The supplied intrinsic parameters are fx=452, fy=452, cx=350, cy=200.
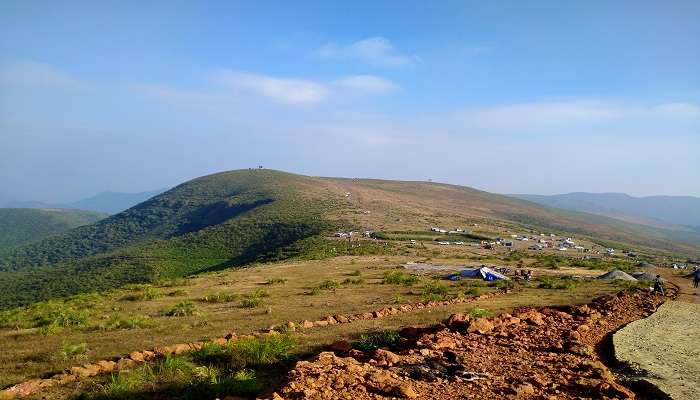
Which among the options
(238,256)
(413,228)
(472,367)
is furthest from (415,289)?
(413,228)

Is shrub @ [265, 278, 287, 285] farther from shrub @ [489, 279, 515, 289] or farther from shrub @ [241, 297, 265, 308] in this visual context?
shrub @ [489, 279, 515, 289]

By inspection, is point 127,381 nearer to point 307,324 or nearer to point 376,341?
point 376,341

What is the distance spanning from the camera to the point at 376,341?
11.1m

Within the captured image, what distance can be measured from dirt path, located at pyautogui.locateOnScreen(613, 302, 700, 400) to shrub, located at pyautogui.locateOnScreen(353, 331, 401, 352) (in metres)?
4.86

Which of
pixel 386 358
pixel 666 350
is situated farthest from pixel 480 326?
pixel 666 350

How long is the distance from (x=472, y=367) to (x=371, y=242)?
48.3m

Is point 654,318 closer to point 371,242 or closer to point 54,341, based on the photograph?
point 54,341

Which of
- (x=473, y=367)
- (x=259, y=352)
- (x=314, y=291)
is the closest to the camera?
(x=473, y=367)

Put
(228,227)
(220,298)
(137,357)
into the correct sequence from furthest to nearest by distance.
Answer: (228,227)
(220,298)
(137,357)

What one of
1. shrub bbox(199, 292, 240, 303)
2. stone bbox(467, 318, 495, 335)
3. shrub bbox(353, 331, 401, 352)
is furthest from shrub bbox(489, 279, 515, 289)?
shrub bbox(353, 331, 401, 352)

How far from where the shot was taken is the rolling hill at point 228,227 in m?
53.9

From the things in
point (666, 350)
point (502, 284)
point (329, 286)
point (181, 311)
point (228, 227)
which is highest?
point (666, 350)

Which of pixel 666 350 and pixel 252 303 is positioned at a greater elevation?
pixel 666 350

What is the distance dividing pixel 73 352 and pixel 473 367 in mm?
9729
